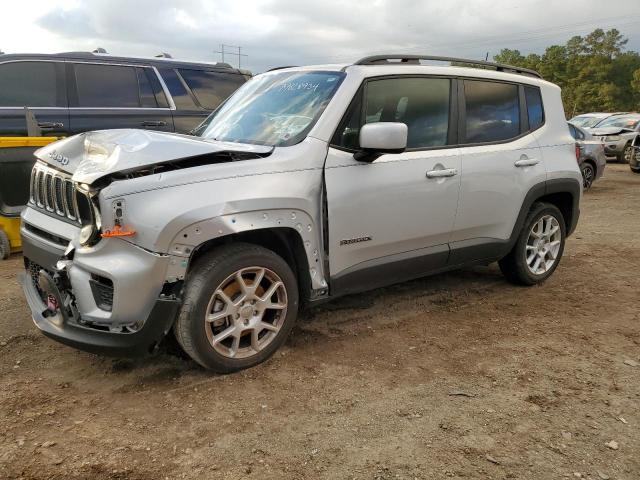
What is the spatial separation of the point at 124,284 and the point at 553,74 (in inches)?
2778

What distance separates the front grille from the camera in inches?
120

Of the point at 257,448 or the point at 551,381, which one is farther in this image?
the point at 551,381

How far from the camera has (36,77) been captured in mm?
6172

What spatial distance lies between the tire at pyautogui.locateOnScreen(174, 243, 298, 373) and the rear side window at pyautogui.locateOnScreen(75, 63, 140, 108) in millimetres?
4362

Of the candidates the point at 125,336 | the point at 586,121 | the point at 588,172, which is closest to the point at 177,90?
the point at 125,336

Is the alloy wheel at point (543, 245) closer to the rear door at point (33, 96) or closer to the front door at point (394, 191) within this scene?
the front door at point (394, 191)

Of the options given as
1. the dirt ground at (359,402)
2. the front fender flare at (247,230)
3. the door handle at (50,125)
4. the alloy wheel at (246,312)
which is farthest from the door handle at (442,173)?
the door handle at (50,125)

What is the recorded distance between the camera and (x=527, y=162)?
4559mm

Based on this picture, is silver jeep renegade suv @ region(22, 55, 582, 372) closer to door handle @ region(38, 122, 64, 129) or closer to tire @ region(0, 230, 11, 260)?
tire @ region(0, 230, 11, 260)

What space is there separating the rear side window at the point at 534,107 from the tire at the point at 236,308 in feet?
9.08

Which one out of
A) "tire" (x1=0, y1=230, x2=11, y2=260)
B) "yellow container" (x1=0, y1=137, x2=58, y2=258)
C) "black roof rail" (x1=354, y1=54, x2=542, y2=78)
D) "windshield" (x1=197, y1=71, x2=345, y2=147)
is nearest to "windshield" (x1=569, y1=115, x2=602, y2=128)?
"black roof rail" (x1=354, y1=54, x2=542, y2=78)

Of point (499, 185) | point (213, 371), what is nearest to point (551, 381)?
point (499, 185)

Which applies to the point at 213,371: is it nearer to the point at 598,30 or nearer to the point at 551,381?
the point at 551,381

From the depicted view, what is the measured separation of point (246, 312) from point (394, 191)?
1.29 meters
